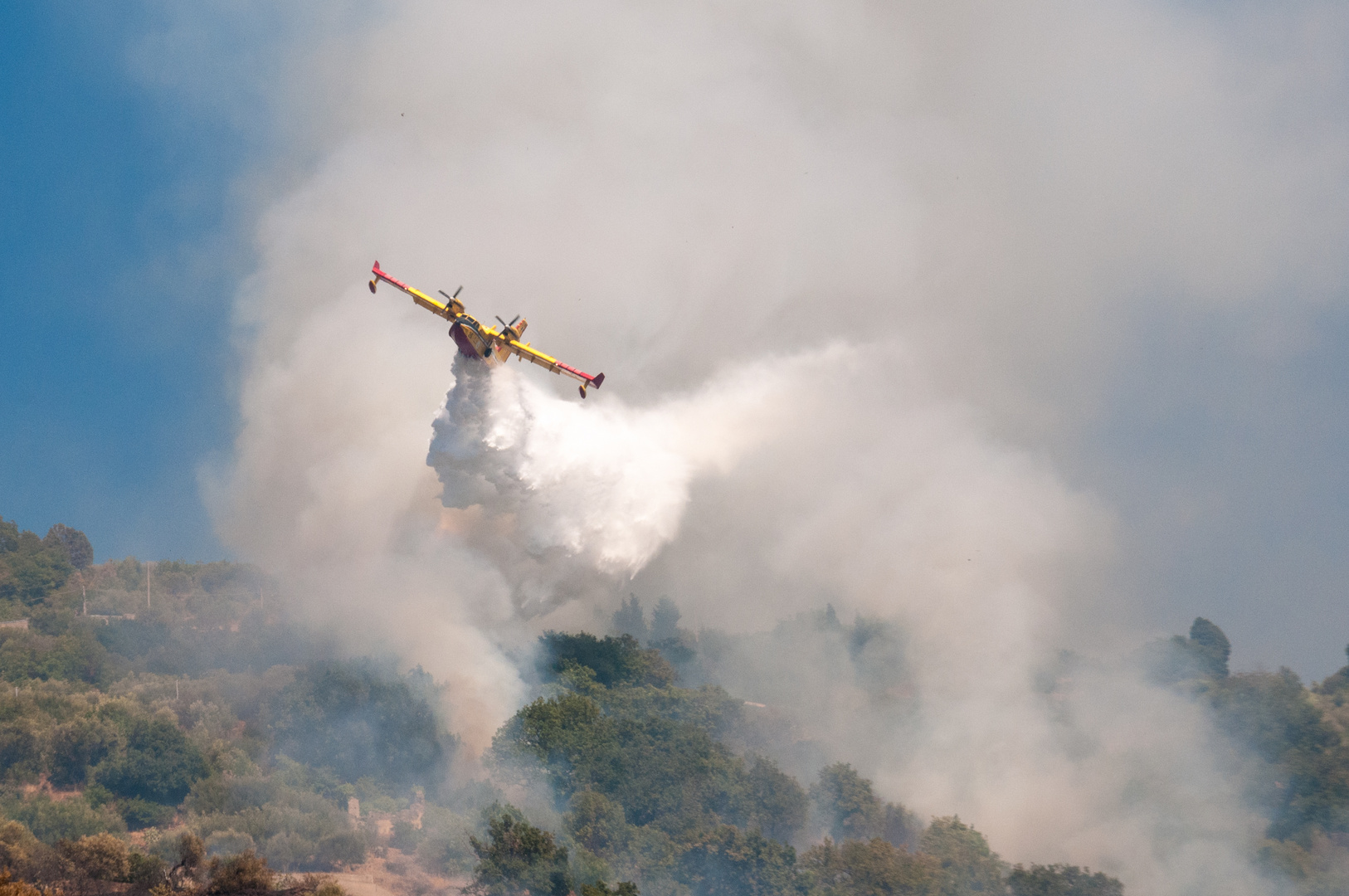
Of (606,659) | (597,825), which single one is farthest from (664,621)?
(597,825)

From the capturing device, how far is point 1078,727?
85500 millimetres

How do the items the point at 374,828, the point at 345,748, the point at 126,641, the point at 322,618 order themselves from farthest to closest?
the point at 126,641 < the point at 322,618 < the point at 345,748 < the point at 374,828

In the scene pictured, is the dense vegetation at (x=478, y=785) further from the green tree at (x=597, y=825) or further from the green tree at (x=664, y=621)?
the green tree at (x=664, y=621)

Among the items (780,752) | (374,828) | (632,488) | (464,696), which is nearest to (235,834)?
(374,828)

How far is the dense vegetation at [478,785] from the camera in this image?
55.7 metres

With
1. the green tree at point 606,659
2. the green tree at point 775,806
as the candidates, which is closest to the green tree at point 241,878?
the green tree at point 775,806

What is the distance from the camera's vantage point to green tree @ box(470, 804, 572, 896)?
51656 mm

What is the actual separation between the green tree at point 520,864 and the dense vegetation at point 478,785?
0.36 feet

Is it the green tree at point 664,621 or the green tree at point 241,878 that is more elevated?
the green tree at point 664,621

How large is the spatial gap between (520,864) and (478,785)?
16.1 m

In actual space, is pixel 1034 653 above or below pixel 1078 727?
above

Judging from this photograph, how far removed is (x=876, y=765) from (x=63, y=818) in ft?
174

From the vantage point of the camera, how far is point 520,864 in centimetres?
5203

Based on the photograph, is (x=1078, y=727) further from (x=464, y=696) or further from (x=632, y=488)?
(x=464, y=696)
